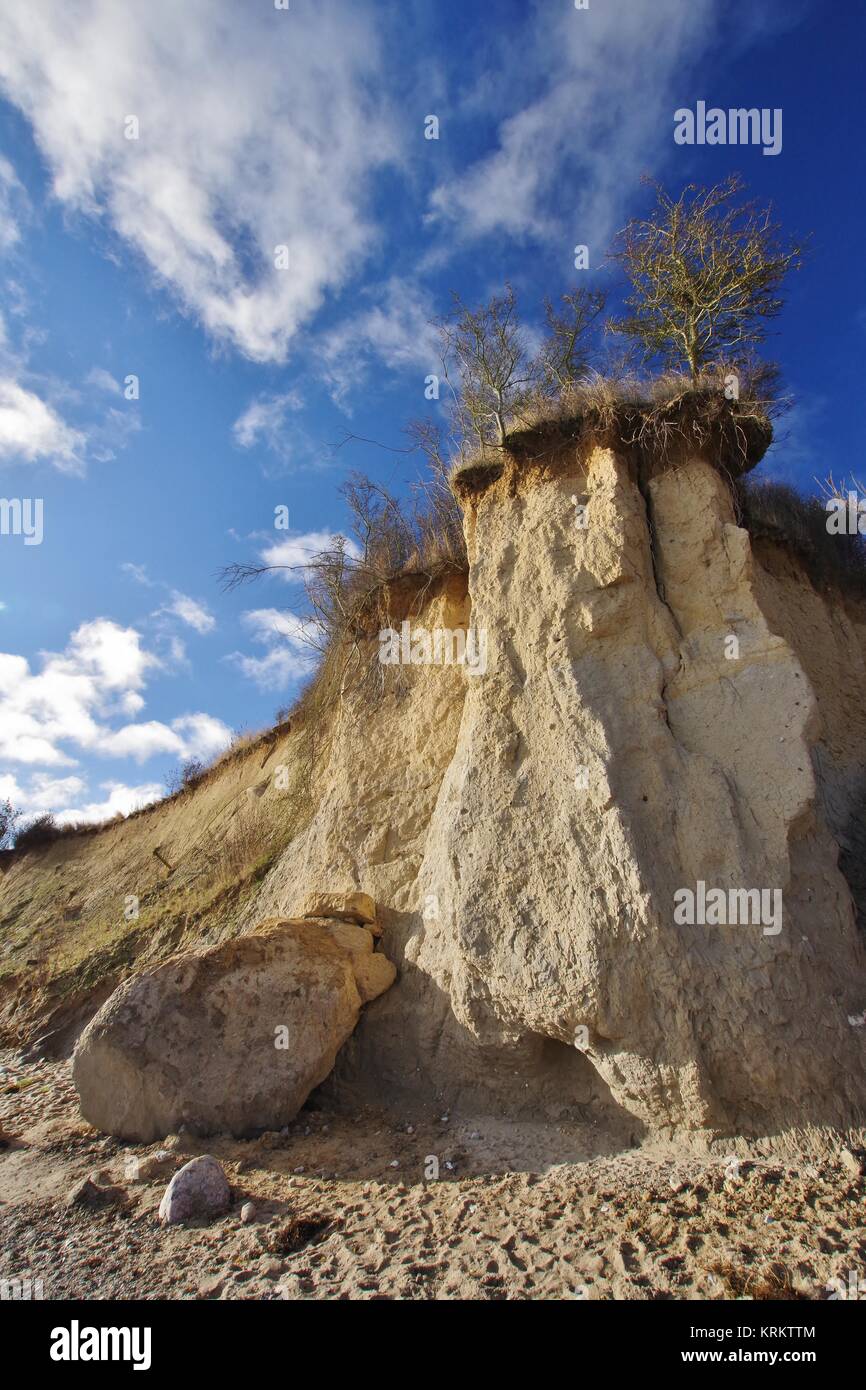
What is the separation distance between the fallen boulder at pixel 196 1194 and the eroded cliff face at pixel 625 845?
6.32ft

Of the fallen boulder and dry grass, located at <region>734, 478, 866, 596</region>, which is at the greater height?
dry grass, located at <region>734, 478, 866, 596</region>

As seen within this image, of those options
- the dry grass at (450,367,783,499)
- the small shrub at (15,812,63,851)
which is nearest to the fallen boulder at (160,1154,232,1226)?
the dry grass at (450,367,783,499)

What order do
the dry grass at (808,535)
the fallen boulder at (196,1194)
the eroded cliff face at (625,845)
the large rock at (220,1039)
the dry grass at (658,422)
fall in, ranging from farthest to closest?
the dry grass at (808,535) < the dry grass at (658,422) < the large rock at (220,1039) < the eroded cliff face at (625,845) < the fallen boulder at (196,1194)

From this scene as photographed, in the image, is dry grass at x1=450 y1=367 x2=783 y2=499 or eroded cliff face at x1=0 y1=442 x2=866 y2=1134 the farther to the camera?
dry grass at x1=450 y1=367 x2=783 y2=499

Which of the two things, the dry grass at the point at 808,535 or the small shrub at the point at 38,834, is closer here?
the dry grass at the point at 808,535

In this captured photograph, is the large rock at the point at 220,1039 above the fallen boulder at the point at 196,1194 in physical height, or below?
above

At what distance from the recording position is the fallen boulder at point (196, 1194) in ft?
15.6

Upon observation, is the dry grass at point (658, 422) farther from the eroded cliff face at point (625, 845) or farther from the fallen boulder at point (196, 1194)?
the fallen boulder at point (196, 1194)

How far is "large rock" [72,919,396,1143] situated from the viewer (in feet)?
19.6

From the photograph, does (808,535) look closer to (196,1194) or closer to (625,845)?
(625,845)

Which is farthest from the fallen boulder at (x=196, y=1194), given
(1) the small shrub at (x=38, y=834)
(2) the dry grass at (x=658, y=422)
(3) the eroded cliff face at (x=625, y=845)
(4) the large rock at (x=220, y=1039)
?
(1) the small shrub at (x=38, y=834)

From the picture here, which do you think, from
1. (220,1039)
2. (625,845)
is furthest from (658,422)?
(220,1039)

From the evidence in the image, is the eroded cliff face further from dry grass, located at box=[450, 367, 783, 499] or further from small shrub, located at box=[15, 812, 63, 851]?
small shrub, located at box=[15, 812, 63, 851]

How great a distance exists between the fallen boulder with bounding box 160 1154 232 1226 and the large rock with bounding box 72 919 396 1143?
99 centimetres
